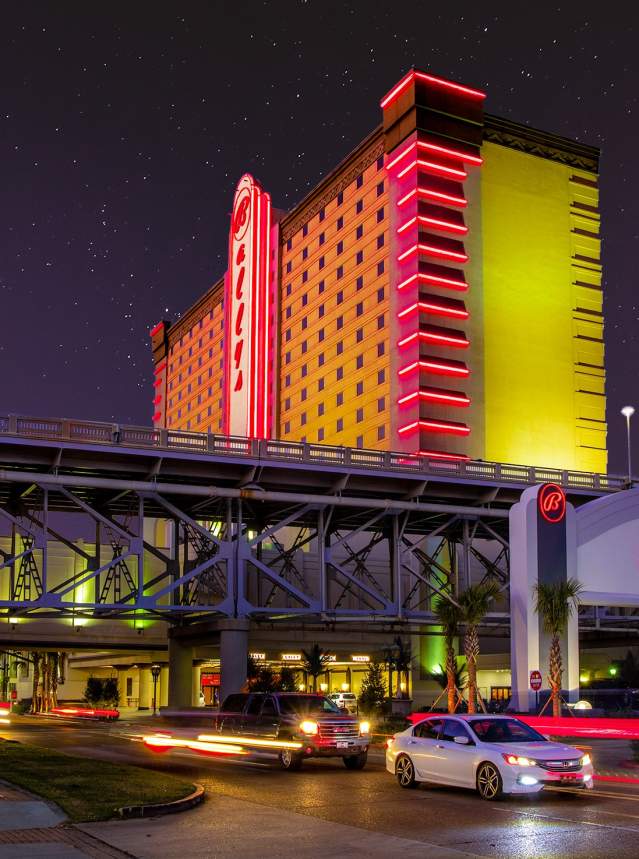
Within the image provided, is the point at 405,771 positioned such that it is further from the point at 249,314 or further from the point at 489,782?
the point at 249,314

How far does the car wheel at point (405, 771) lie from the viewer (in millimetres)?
21344

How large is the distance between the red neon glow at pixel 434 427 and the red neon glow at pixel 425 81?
3250 cm

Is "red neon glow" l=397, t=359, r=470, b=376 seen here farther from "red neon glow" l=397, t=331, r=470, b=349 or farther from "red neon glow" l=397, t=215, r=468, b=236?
"red neon glow" l=397, t=215, r=468, b=236

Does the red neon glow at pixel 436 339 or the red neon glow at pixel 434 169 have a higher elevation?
the red neon glow at pixel 434 169

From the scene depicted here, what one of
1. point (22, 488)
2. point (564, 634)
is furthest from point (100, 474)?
point (564, 634)

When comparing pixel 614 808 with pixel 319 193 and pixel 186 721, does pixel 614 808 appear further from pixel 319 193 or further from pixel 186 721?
pixel 319 193

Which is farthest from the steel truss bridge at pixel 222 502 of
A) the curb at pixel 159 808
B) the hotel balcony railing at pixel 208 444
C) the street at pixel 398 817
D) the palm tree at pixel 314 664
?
the curb at pixel 159 808

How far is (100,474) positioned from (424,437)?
47778mm

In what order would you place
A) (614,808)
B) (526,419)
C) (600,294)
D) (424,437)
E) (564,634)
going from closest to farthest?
(614,808), (564,634), (424,437), (526,419), (600,294)

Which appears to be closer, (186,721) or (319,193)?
(186,721)

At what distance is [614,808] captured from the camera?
18.3 m

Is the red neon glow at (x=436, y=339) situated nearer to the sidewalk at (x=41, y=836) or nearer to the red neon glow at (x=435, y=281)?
the red neon glow at (x=435, y=281)

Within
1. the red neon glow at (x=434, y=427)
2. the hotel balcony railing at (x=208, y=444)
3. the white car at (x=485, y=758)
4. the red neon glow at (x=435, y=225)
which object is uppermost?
the red neon glow at (x=435, y=225)

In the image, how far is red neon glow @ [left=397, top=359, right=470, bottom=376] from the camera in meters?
99.5
